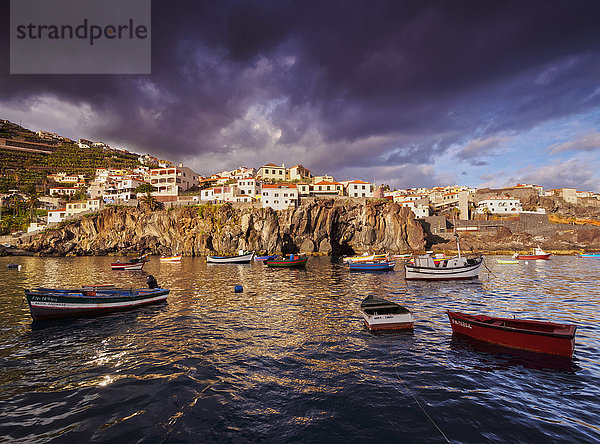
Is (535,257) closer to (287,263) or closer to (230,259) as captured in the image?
(287,263)

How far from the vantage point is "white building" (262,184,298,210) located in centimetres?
8594

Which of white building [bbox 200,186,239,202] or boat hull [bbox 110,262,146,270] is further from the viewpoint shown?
white building [bbox 200,186,239,202]

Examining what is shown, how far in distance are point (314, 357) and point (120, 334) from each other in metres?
11.7

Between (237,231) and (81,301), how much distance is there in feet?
195

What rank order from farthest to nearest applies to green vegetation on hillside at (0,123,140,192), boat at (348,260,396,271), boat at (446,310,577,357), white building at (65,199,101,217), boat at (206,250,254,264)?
1. green vegetation on hillside at (0,123,140,192)
2. white building at (65,199,101,217)
3. boat at (206,250,254,264)
4. boat at (348,260,396,271)
5. boat at (446,310,577,357)

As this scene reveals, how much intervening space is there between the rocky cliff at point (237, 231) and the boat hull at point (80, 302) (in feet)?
186

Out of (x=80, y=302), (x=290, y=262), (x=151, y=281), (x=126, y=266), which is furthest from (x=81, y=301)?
(x=126, y=266)

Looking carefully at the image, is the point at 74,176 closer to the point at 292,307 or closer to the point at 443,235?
the point at 292,307

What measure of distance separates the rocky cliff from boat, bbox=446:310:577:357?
6540cm

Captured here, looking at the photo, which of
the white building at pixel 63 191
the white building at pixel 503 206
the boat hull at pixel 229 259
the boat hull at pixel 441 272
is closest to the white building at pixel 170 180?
the white building at pixel 63 191

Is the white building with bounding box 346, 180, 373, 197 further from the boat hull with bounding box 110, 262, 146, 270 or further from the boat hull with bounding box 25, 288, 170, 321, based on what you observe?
the boat hull with bounding box 25, 288, 170, 321

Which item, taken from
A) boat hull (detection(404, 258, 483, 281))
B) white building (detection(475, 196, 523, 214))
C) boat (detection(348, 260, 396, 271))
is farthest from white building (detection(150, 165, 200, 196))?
white building (detection(475, 196, 523, 214))

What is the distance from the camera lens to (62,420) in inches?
303

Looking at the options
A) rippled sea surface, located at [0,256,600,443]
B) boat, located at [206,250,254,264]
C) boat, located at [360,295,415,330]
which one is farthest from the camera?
boat, located at [206,250,254,264]
